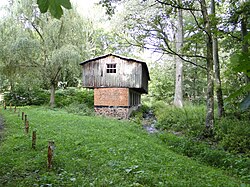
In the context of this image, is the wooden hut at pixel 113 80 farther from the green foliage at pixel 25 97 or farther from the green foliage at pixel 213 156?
the green foliage at pixel 213 156

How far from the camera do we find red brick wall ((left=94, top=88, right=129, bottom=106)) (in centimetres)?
2061

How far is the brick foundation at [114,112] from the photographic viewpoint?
2050cm

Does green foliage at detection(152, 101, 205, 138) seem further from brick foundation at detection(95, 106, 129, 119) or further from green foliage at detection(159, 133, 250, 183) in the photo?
brick foundation at detection(95, 106, 129, 119)

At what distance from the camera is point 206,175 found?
19.3ft

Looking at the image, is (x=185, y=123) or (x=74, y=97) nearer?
(x=185, y=123)

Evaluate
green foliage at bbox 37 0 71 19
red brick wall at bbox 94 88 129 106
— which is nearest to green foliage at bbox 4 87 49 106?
red brick wall at bbox 94 88 129 106

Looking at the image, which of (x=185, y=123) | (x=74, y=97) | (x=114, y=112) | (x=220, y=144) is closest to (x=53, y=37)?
(x=74, y=97)

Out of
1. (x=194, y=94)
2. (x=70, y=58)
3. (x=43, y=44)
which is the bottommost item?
(x=194, y=94)

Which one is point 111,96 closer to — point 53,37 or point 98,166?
point 53,37

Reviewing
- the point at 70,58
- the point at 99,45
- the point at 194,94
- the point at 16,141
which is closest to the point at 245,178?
the point at 16,141

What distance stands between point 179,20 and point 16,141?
18435 millimetres

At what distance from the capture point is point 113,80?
68.4ft

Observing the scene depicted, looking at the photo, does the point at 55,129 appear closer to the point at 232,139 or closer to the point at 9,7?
the point at 232,139

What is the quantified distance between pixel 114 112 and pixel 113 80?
2.90 m
